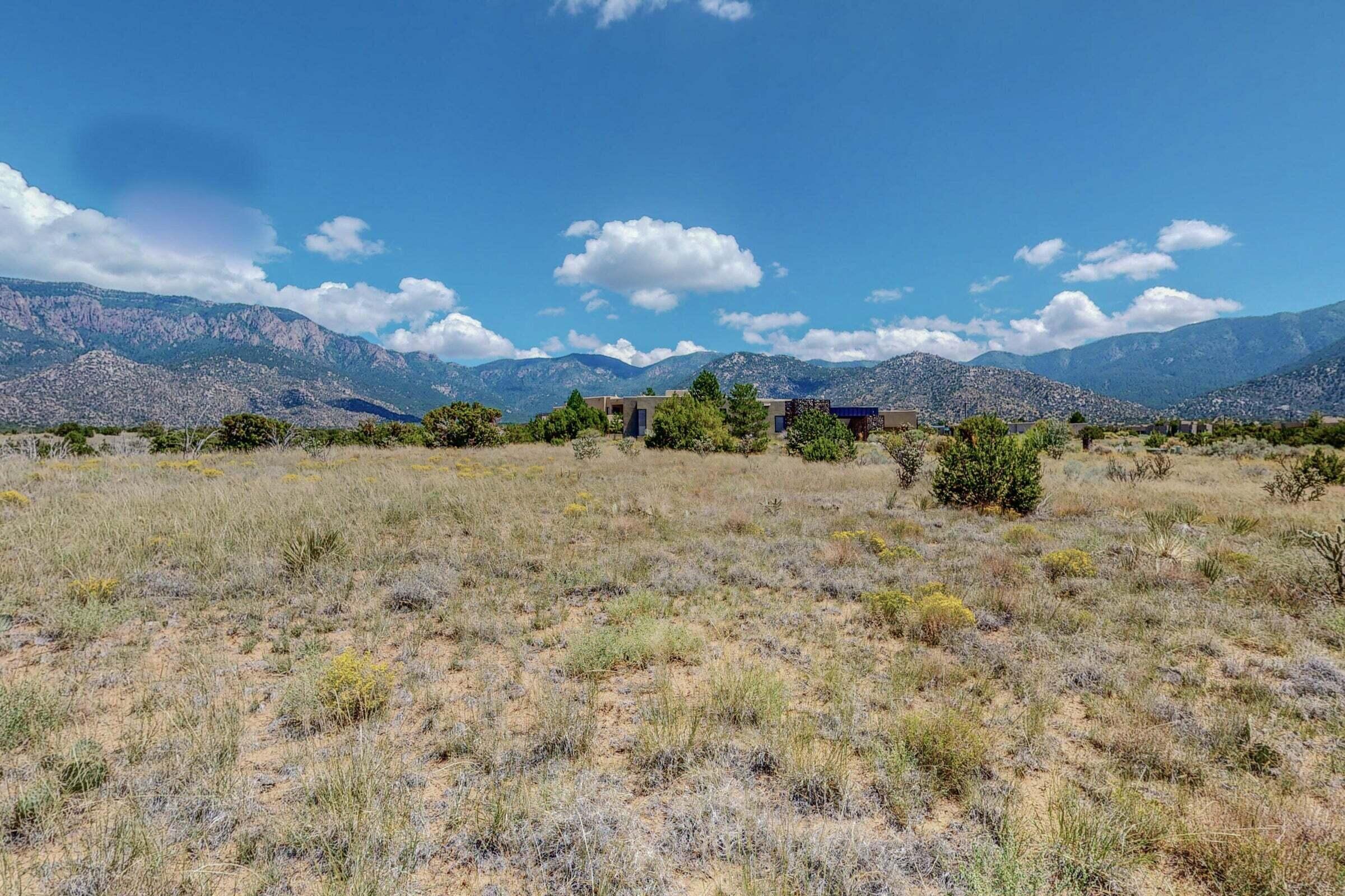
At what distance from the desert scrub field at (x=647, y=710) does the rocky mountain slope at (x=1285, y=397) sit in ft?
358

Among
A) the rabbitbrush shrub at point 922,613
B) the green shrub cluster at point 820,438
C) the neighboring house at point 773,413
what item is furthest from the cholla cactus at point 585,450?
the neighboring house at point 773,413

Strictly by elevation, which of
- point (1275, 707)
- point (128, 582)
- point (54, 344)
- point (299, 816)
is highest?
point (54, 344)

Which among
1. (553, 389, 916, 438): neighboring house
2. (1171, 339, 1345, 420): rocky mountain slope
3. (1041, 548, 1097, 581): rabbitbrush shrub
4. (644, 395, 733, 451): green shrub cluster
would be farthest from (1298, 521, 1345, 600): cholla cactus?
(1171, 339, 1345, 420): rocky mountain slope

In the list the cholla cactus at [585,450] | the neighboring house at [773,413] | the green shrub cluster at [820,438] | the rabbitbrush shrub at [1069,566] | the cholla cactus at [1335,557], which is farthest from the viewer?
the neighboring house at [773,413]

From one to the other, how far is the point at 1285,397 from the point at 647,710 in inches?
5581

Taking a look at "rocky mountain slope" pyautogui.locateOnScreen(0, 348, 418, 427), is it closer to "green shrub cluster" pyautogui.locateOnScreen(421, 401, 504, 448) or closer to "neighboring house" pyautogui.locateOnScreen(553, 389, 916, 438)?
"green shrub cluster" pyautogui.locateOnScreen(421, 401, 504, 448)

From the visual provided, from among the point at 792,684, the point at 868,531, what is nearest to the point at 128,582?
the point at 792,684

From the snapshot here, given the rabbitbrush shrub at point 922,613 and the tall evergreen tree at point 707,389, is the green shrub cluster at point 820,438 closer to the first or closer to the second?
the tall evergreen tree at point 707,389

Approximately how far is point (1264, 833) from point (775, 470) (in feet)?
46.1

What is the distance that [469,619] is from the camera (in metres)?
5.04

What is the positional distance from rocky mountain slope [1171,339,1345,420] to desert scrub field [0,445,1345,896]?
10924cm

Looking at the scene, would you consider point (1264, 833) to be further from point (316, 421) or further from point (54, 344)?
point (54, 344)

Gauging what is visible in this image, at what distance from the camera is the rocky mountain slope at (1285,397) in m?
81.4

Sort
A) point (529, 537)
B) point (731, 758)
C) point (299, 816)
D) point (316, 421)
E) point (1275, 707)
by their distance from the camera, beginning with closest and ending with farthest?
point (299, 816) < point (731, 758) < point (1275, 707) < point (529, 537) < point (316, 421)
